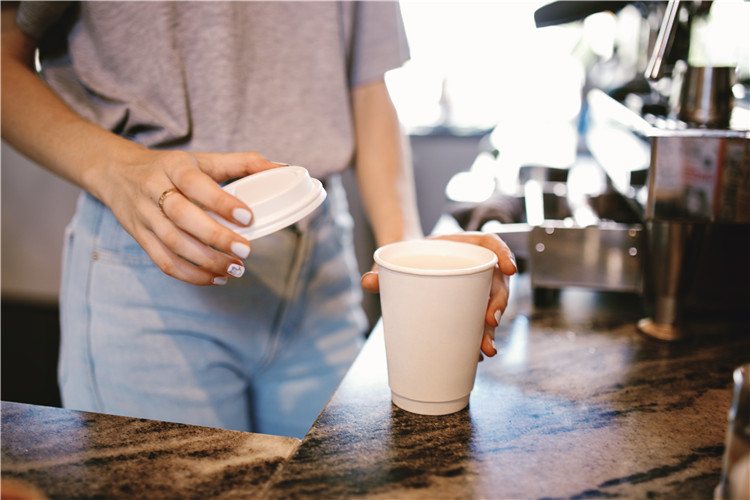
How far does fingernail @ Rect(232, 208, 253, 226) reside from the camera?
0.56 metres

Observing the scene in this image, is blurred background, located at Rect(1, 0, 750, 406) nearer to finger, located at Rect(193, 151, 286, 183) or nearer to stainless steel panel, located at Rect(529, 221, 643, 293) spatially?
stainless steel panel, located at Rect(529, 221, 643, 293)

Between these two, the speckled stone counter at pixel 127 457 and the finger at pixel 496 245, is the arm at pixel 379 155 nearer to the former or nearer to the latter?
the finger at pixel 496 245

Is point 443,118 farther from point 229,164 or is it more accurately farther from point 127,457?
point 127,457

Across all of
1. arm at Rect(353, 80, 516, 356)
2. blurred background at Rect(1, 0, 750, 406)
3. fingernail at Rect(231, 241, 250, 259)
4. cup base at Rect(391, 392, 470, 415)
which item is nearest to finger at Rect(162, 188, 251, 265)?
fingernail at Rect(231, 241, 250, 259)

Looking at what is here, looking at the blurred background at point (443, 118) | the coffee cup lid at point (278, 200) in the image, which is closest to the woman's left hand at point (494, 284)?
the coffee cup lid at point (278, 200)

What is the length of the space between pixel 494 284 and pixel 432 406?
0.16 m

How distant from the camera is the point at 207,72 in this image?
90 centimetres

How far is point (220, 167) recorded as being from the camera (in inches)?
26.1

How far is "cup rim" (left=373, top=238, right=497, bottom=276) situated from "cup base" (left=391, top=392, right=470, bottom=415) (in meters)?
0.15

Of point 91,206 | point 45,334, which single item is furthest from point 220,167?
point 45,334

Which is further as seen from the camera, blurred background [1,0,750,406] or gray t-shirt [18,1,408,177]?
blurred background [1,0,750,406]

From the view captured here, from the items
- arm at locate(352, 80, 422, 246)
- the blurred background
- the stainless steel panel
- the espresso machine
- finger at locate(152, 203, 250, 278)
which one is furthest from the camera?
the blurred background

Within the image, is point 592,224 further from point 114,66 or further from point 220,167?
→ point 114,66

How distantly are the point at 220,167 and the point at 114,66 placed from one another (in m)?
0.38
